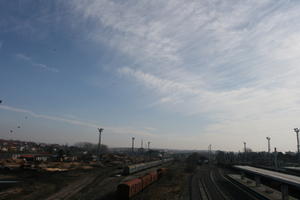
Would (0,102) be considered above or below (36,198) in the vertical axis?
above

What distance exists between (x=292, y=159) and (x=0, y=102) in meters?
162

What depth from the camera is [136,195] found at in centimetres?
3541

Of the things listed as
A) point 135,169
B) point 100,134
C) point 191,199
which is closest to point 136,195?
point 191,199

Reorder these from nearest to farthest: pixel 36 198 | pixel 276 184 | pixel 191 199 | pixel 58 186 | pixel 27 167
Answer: pixel 36 198, pixel 191 199, pixel 58 186, pixel 276 184, pixel 27 167

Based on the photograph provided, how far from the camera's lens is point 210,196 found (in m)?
37.1

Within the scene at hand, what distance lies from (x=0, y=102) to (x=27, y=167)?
34289 millimetres

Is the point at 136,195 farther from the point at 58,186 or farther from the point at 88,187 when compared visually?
the point at 58,186

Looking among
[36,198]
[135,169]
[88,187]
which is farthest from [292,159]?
[36,198]

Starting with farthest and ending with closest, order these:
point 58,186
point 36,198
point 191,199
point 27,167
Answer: point 27,167
point 58,186
point 191,199
point 36,198

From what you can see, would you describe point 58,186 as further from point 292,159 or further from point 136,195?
point 292,159

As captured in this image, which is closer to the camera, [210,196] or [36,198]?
[36,198]

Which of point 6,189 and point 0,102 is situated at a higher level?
point 0,102

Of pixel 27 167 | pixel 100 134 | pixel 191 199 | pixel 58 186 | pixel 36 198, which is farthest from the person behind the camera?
pixel 100 134

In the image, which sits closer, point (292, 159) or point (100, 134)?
point (100, 134)
